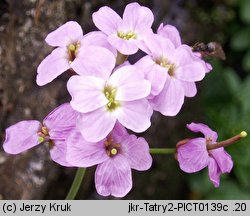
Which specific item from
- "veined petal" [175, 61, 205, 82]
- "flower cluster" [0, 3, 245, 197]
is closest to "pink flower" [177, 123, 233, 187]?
Result: "flower cluster" [0, 3, 245, 197]

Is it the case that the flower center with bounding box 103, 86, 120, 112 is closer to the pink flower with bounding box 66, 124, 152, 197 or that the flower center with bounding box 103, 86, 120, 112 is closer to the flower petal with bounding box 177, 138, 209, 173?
the pink flower with bounding box 66, 124, 152, 197

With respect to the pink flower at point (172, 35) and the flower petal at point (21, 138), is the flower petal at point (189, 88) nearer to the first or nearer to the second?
the pink flower at point (172, 35)

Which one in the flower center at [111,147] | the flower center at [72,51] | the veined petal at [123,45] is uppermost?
the veined petal at [123,45]

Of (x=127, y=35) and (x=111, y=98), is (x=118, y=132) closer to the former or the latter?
(x=111, y=98)

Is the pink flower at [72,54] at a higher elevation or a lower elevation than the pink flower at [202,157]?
higher

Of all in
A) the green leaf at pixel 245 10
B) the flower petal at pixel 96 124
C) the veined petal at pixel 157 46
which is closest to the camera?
the flower petal at pixel 96 124

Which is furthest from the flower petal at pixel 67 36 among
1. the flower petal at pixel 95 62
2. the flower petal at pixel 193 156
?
the flower petal at pixel 193 156

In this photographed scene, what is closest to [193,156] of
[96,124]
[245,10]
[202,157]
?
[202,157]
